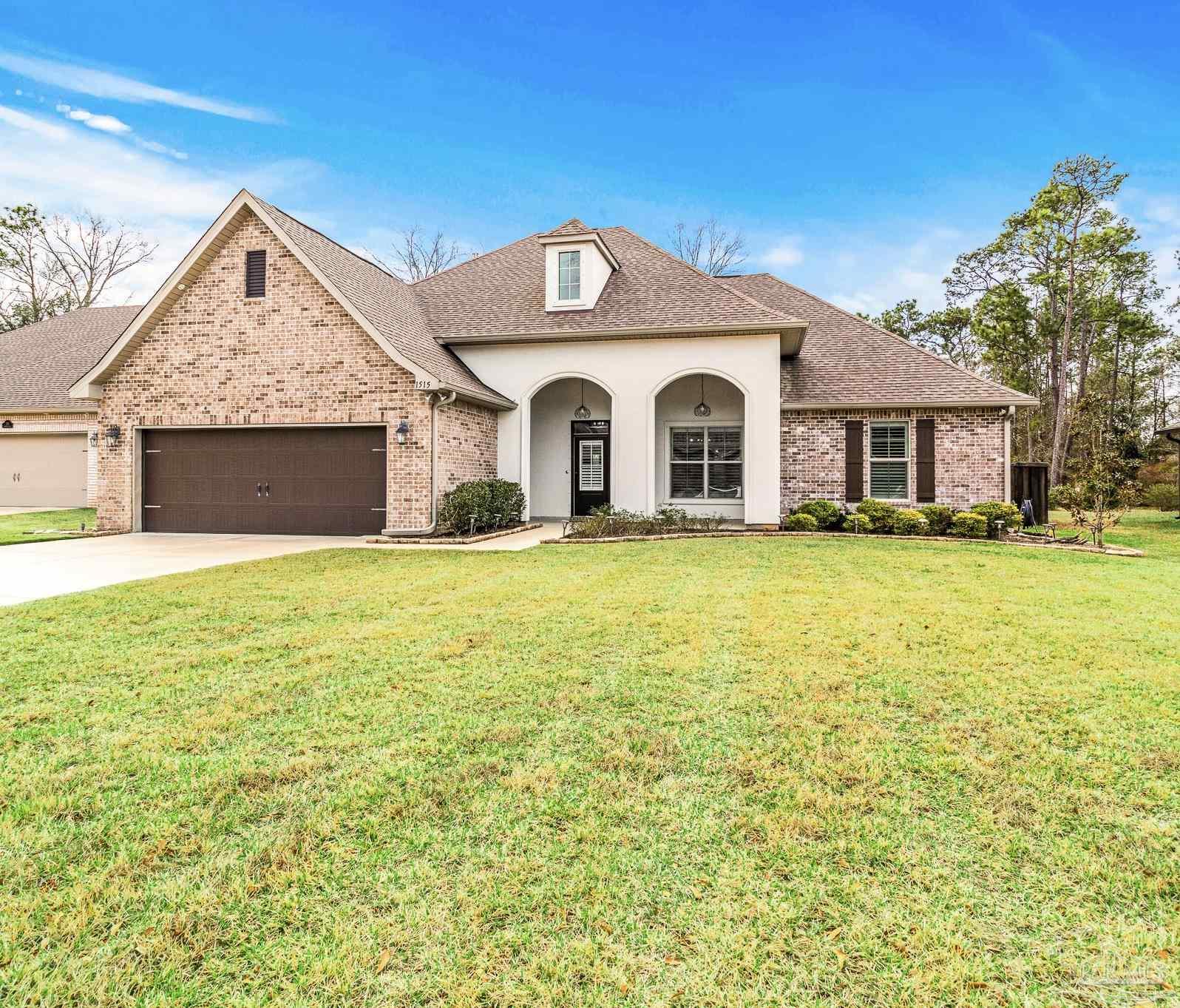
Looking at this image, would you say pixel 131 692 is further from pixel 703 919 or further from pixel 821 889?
pixel 821 889

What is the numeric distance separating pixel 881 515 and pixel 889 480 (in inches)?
96.8

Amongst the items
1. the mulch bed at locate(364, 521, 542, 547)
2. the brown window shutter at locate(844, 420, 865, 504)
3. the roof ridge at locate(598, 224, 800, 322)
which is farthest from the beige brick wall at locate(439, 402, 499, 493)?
the brown window shutter at locate(844, 420, 865, 504)

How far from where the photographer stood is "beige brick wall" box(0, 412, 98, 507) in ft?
64.0

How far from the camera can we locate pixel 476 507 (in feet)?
41.6

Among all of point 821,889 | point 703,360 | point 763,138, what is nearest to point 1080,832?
point 821,889

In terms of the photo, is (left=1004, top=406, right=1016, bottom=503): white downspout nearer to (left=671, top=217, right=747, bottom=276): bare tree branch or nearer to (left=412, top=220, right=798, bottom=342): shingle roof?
(left=412, top=220, right=798, bottom=342): shingle roof

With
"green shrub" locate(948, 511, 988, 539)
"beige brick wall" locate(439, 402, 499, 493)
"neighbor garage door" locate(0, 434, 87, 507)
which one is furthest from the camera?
"neighbor garage door" locate(0, 434, 87, 507)

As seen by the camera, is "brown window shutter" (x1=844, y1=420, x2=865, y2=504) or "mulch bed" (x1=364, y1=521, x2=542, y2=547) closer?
"mulch bed" (x1=364, y1=521, x2=542, y2=547)

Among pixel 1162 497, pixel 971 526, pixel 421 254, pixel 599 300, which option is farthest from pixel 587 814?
pixel 421 254

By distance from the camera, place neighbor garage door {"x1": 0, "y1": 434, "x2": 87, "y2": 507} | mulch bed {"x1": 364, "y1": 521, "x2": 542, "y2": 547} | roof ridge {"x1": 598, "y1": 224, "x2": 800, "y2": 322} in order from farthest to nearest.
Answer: neighbor garage door {"x1": 0, "y1": 434, "x2": 87, "y2": 507}
roof ridge {"x1": 598, "y1": 224, "x2": 800, "y2": 322}
mulch bed {"x1": 364, "y1": 521, "x2": 542, "y2": 547}

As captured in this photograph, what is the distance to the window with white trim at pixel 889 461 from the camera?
1489cm

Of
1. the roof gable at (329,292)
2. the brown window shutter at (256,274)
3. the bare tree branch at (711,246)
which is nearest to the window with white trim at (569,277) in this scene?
the roof gable at (329,292)

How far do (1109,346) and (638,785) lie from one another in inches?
1381

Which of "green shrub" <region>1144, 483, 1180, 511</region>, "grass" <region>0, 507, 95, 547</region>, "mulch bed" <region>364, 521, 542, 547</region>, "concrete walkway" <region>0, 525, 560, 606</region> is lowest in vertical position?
"concrete walkway" <region>0, 525, 560, 606</region>
